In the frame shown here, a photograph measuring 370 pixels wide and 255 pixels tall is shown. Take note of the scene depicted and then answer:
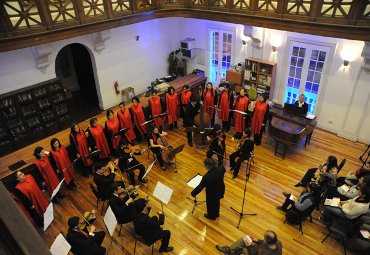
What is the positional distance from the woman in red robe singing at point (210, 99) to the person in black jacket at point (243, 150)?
88.0 inches

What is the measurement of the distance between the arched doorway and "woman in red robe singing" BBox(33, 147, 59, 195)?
14.0ft

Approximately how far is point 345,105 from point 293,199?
4.39 metres

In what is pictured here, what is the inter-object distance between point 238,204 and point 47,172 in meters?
4.67

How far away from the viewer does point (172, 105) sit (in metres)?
9.47

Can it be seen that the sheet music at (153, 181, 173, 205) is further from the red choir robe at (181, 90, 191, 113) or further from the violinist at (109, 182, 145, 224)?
the red choir robe at (181, 90, 191, 113)

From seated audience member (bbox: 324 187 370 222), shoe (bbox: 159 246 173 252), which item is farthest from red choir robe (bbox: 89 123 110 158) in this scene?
seated audience member (bbox: 324 187 370 222)

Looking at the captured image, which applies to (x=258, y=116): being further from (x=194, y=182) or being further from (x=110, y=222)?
(x=110, y=222)

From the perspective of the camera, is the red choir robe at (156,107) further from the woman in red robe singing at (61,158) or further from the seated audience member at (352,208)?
the seated audience member at (352,208)

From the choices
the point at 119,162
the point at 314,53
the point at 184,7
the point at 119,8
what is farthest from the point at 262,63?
the point at 119,162

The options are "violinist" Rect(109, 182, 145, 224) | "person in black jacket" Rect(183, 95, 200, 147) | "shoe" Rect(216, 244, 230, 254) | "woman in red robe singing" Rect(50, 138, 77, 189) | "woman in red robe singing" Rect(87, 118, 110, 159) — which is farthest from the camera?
"person in black jacket" Rect(183, 95, 200, 147)

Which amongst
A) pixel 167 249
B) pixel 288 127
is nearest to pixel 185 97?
pixel 288 127

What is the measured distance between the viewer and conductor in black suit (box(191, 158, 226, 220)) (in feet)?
18.9

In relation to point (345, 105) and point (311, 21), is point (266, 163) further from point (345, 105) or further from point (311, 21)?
point (311, 21)

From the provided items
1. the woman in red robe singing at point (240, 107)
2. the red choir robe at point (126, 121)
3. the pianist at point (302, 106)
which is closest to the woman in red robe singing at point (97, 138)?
the red choir robe at point (126, 121)
